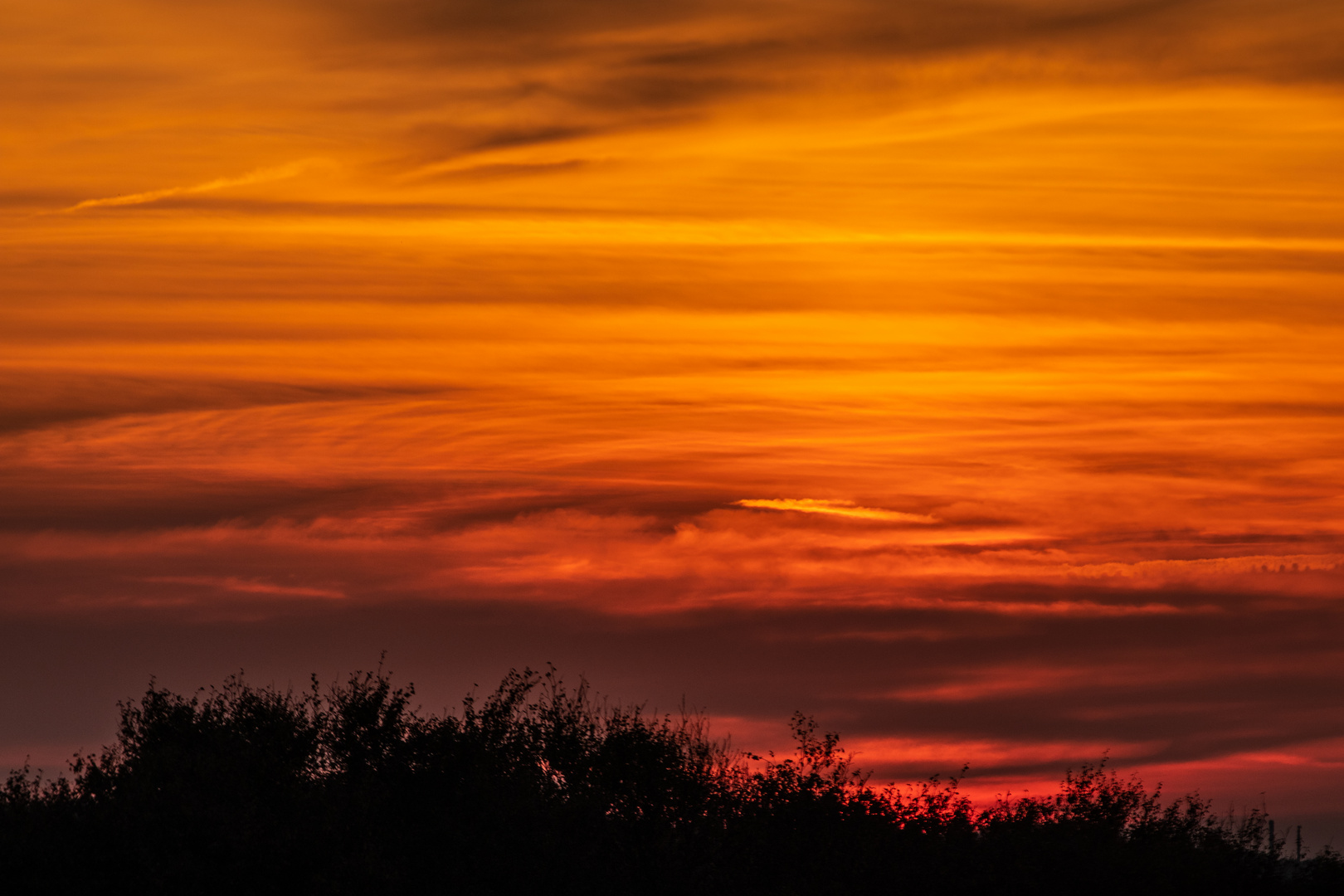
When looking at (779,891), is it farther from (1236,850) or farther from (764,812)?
(1236,850)

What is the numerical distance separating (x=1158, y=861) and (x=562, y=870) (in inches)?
1226

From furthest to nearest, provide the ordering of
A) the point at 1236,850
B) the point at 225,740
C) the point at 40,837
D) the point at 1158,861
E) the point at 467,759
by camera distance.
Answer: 1. the point at 1236,850
2. the point at 1158,861
3. the point at 467,759
4. the point at 225,740
5. the point at 40,837

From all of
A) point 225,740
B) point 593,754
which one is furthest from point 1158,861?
point 225,740

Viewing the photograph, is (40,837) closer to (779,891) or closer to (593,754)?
(779,891)

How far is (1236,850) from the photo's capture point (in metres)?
75.4

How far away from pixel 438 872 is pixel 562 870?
157 inches

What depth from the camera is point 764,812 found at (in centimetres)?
6262

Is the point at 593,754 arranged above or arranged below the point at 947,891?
above

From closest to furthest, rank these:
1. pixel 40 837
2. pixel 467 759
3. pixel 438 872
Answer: pixel 40 837 < pixel 438 872 < pixel 467 759

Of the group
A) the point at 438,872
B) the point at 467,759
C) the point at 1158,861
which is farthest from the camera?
the point at 1158,861

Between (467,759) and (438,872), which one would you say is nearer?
(438,872)

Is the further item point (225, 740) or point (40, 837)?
point (225, 740)

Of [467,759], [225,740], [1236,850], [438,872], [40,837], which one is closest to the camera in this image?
[40,837]

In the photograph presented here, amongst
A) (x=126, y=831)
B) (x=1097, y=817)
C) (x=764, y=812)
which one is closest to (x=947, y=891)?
(x=764, y=812)
